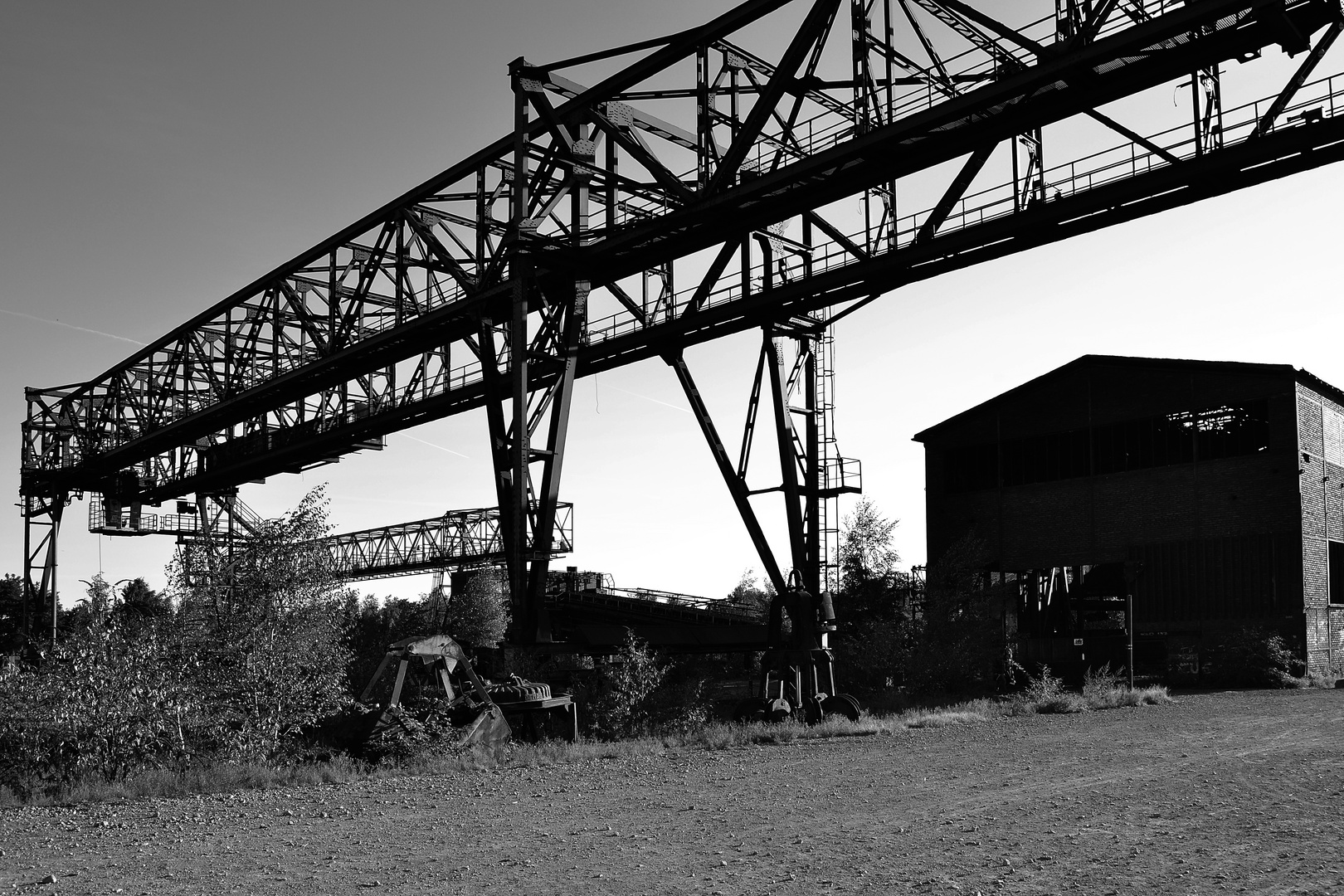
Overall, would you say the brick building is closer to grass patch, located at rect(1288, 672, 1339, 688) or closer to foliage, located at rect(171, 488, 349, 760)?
grass patch, located at rect(1288, 672, 1339, 688)

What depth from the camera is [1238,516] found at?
35.0 meters

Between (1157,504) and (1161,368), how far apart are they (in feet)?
14.3

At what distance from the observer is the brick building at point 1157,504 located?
113 ft

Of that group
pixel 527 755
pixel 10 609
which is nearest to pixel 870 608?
pixel 527 755

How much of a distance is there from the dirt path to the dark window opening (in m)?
21.3

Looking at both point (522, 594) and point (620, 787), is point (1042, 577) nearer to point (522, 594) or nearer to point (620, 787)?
point (522, 594)

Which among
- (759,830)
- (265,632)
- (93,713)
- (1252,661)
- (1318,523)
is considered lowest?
(1252,661)

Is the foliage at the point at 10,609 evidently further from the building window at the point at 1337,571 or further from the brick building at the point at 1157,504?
the building window at the point at 1337,571

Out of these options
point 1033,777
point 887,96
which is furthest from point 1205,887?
point 887,96

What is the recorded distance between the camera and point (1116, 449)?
37781 mm

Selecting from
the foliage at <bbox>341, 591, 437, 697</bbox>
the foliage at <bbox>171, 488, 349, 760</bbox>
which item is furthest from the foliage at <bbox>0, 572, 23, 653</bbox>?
the foliage at <bbox>171, 488, 349, 760</bbox>

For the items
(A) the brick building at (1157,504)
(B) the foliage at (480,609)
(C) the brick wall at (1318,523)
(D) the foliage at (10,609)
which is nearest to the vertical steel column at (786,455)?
(A) the brick building at (1157,504)

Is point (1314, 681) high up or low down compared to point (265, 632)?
down

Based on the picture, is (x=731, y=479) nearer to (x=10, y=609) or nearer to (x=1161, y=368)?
(x=1161, y=368)
